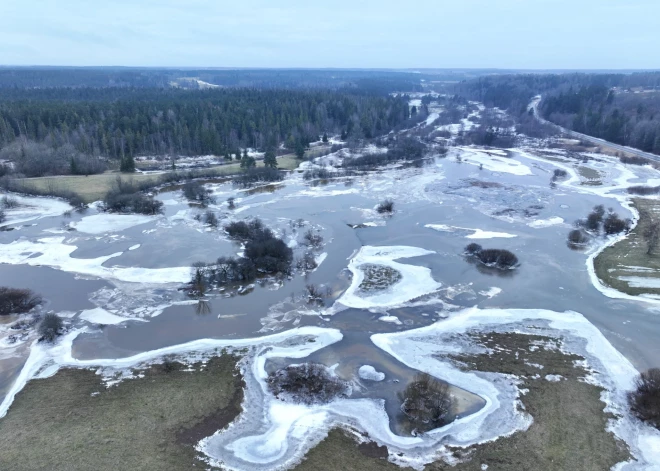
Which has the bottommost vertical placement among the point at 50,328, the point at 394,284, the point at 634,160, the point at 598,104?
the point at 634,160

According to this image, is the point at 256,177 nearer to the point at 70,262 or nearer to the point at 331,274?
the point at 70,262

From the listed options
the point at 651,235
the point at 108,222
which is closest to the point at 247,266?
the point at 108,222

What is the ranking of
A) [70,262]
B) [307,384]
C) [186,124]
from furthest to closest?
[186,124] → [70,262] → [307,384]

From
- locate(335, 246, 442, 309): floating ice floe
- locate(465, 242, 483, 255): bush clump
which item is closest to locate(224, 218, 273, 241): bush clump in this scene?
locate(335, 246, 442, 309): floating ice floe

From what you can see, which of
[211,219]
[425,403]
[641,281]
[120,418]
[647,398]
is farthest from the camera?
[211,219]

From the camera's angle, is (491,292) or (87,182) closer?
(491,292)

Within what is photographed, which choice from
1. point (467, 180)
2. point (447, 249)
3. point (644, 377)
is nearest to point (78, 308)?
point (447, 249)

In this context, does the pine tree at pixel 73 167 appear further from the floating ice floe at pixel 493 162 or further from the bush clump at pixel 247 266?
the floating ice floe at pixel 493 162
